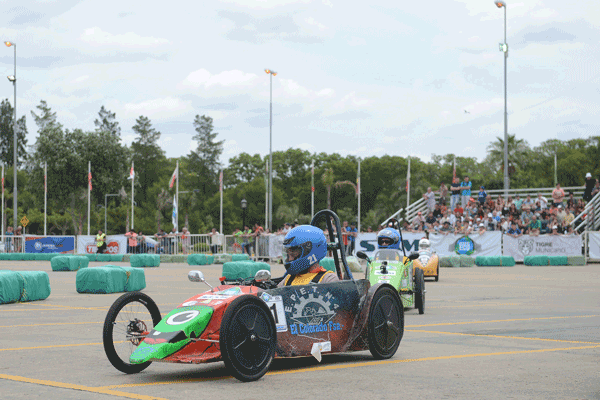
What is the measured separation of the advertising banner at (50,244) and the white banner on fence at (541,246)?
86.1 ft

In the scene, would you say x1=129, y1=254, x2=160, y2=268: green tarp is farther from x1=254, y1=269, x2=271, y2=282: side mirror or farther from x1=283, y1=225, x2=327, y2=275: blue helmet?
x1=254, y1=269, x2=271, y2=282: side mirror

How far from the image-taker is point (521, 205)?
137 ft

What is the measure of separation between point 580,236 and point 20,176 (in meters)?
89.7

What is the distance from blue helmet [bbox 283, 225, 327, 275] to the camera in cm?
830

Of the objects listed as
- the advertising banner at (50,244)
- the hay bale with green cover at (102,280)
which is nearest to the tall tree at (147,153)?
the advertising banner at (50,244)

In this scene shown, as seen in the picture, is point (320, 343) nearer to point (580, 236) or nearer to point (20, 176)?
point (580, 236)

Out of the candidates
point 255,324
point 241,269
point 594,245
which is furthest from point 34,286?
point 594,245

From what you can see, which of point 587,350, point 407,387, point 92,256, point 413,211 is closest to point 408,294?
point 587,350

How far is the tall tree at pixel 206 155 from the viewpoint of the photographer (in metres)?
116

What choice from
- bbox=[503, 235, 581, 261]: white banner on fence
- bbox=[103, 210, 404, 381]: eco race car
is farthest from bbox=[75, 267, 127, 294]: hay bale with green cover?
bbox=[503, 235, 581, 261]: white banner on fence

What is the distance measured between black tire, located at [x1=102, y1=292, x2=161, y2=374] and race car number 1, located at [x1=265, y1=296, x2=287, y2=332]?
1.21 metres

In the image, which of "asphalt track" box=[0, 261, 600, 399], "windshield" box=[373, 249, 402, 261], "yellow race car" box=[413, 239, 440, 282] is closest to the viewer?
"asphalt track" box=[0, 261, 600, 399]

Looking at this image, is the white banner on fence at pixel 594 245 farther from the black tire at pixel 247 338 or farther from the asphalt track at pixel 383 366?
the black tire at pixel 247 338

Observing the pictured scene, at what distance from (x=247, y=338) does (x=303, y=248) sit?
5.46 ft
